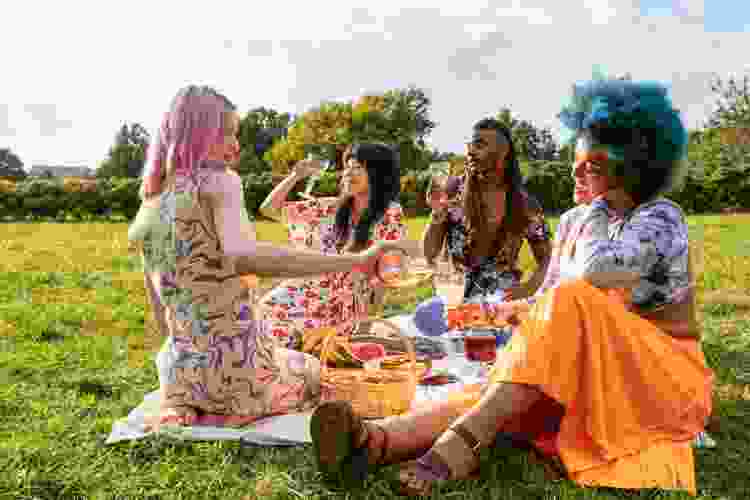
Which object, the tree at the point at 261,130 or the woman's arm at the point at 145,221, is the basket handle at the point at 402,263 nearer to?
the woman's arm at the point at 145,221

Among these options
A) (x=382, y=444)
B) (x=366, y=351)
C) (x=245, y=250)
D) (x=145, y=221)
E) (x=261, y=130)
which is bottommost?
(x=382, y=444)

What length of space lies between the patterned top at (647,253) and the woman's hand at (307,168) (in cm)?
258

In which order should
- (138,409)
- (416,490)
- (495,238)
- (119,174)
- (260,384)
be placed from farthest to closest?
1. (119,174)
2. (495,238)
3. (138,409)
4. (260,384)
5. (416,490)

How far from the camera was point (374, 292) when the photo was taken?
16.2ft

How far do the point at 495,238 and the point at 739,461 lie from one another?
7.23 feet

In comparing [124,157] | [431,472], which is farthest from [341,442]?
[124,157]

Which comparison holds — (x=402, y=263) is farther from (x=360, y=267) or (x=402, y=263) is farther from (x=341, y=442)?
(x=341, y=442)

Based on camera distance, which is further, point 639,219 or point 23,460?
point 23,460

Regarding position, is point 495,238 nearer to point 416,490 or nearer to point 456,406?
point 456,406

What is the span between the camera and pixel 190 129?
306 centimetres

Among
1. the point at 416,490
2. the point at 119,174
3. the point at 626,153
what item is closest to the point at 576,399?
the point at 416,490

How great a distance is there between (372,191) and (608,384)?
2636 millimetres

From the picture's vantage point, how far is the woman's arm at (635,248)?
2.78m

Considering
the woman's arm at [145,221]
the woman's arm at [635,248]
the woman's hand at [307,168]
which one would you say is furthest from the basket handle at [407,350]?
the woman's hand at [307,168]
